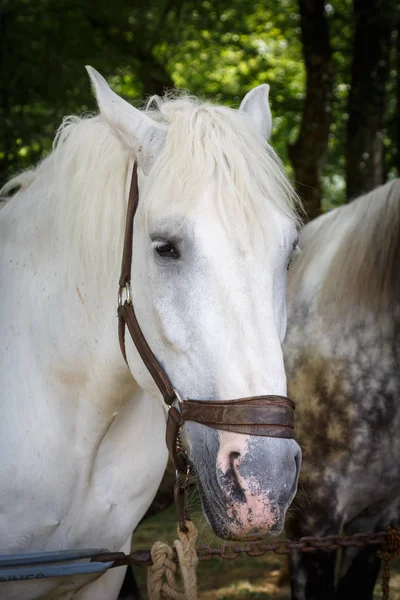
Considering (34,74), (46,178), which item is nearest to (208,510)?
(46,178)

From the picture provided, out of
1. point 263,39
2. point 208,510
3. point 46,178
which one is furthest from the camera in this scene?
point 263,39

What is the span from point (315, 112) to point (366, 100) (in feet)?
3.50

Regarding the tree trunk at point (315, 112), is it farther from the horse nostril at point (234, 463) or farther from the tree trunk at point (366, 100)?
the horse nostril at point (234, 463)

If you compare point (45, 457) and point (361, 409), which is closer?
point (45, 457)

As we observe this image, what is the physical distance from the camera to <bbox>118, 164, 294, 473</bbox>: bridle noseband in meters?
1.70

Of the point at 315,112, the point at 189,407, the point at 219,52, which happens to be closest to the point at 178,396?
the point at 189,407

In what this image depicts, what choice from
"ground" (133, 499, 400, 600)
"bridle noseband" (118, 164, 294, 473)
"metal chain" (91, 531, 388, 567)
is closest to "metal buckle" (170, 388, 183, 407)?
"bridle noseband" (118, 164, 294, 473)

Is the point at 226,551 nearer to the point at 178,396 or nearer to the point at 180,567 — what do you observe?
the point at 180,567

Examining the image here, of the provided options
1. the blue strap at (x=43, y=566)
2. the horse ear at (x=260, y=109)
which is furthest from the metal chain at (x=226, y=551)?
the horse ear at (x=260, y=109)

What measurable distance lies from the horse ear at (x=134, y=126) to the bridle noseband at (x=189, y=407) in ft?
0.26

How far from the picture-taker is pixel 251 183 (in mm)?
1915

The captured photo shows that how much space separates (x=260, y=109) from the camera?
2.39 metres

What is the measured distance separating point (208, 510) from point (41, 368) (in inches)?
33.1

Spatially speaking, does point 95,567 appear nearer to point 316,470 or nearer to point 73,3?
point 316,470
